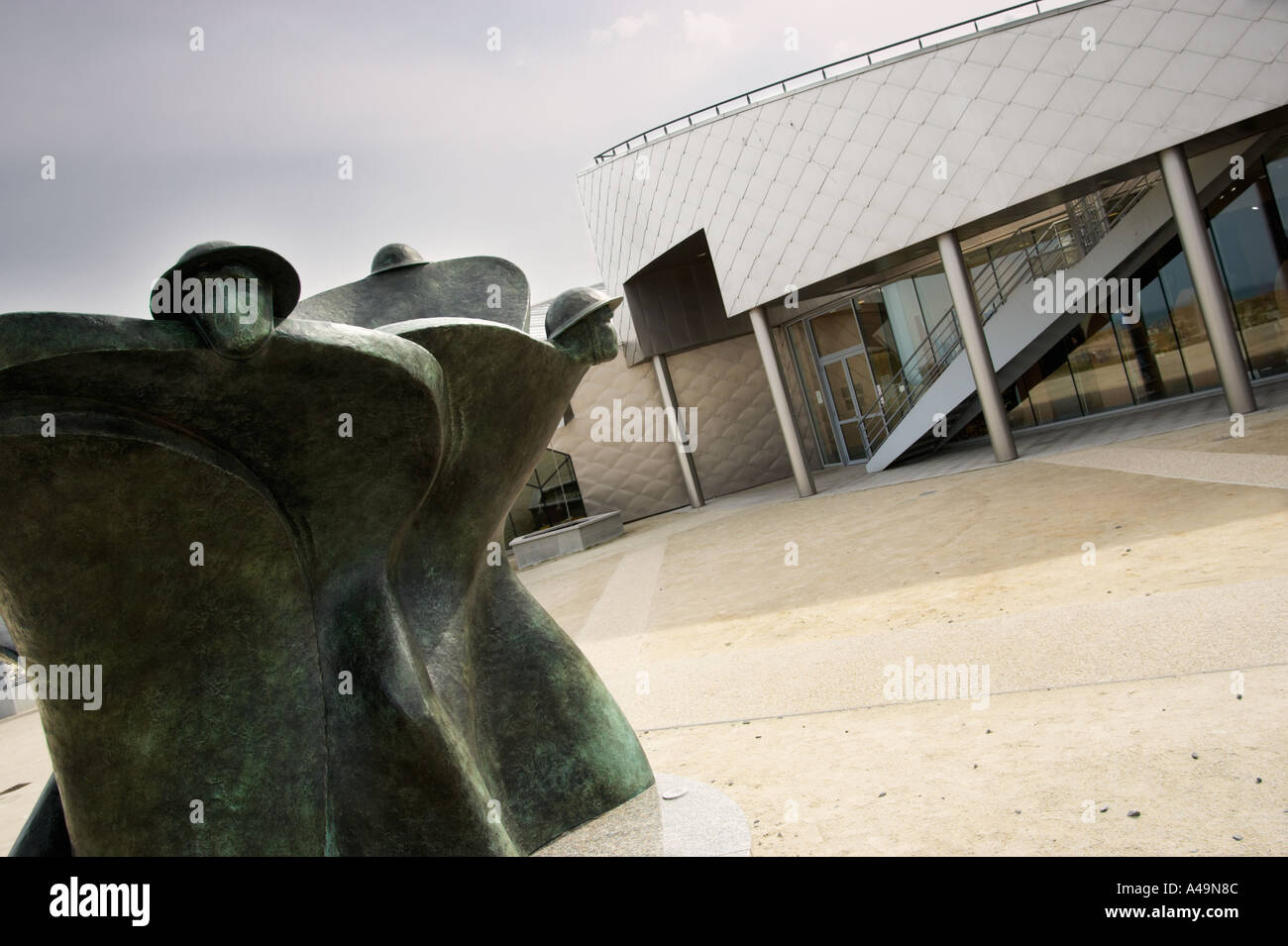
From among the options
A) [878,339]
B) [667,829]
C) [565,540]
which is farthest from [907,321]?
[667,829]

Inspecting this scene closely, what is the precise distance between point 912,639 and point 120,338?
189 inches

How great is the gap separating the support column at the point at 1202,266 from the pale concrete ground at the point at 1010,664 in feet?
3.16

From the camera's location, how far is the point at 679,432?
2138cm

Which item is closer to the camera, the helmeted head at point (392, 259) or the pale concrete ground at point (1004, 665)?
the pale concrete ground at point (1004, 665)

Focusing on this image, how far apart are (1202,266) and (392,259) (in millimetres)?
11346

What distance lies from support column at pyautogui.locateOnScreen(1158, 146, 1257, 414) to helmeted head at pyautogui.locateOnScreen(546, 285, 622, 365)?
35.0 ft

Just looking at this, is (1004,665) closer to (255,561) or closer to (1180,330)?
(255,561)

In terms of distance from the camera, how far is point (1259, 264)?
14.9 m

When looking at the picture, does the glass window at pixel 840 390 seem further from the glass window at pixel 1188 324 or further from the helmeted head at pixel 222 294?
A: the helmeted head at pixel 222 294

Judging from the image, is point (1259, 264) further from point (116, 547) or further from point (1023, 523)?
point (116, 547)

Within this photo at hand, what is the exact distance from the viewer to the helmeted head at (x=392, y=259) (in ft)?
13.5

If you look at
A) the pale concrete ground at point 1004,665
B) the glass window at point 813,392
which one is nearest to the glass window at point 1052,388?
the glass window at point 813,392

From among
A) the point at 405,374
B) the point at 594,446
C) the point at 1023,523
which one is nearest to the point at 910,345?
the point at 594,446

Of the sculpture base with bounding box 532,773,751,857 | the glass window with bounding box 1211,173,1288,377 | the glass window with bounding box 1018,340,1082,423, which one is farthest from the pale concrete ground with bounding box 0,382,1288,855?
the glass window with bounding box 1018,340,1082,423
